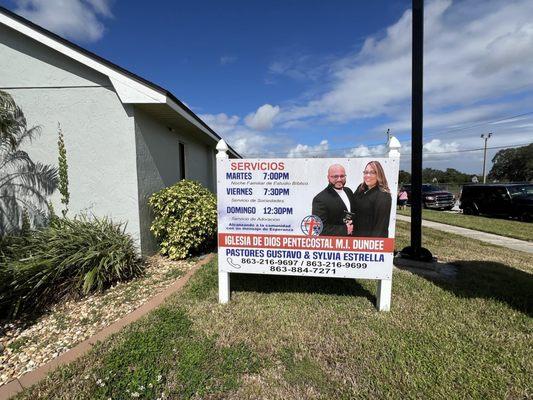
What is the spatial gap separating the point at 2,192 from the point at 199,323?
525 centimetres

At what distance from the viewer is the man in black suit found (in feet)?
11.3

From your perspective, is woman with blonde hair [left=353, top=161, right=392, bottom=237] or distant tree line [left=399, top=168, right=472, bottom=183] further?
distant tree line [left=399, top=168, right=472, bottom=183]

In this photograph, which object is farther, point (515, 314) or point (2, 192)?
point (2, 192)

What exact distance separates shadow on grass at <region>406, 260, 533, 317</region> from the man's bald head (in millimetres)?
2381

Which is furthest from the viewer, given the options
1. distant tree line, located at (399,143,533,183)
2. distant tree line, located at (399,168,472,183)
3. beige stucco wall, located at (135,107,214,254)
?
distant tree line, located at (399,168,472,183)

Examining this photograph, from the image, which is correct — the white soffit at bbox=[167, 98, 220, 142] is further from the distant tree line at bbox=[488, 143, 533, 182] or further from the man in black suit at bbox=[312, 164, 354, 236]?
the distant tree line at bbox=[488, 143, 533, 182]

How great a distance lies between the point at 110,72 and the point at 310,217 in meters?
4.57

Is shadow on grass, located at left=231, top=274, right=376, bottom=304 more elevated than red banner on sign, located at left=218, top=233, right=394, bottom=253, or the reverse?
red banner on sign, located at left=218, top=233, right=394, bottom=253

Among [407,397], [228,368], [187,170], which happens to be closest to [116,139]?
[187,170]

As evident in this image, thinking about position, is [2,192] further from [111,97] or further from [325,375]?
[325,375]

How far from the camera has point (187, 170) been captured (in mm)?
8883

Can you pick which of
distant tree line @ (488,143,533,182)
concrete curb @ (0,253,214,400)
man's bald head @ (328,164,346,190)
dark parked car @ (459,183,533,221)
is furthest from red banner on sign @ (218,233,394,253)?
distant tree line @ (488,143,533,182)

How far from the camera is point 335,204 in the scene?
11.4 ft

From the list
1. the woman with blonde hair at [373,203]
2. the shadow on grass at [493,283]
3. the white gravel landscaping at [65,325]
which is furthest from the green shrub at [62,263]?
the shadow on grass at [493,283]
